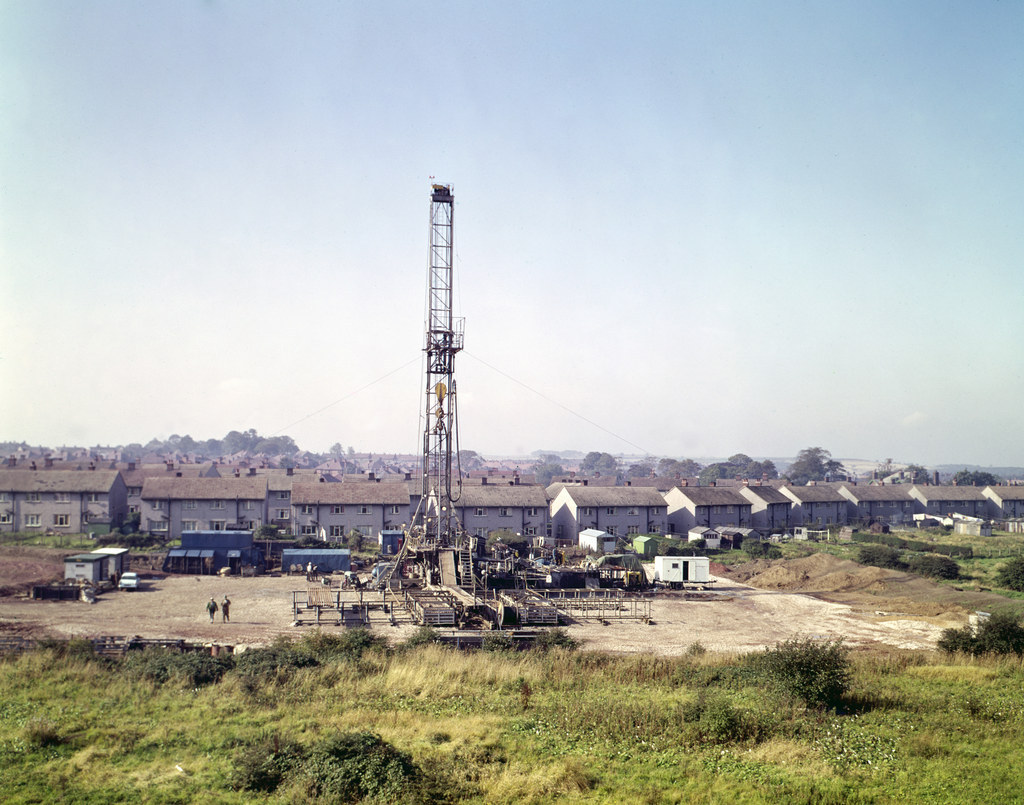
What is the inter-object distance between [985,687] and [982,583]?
24805 millimetres

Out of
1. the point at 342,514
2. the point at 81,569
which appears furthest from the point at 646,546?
the point at 81,569

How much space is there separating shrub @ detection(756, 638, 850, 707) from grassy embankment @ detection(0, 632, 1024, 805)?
0.36 m

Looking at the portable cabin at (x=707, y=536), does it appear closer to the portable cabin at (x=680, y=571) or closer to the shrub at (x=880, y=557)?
the shrub at (x=880, y=557)

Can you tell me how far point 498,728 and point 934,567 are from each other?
119ft

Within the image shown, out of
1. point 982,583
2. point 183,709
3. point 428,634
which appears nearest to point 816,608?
point 982,583

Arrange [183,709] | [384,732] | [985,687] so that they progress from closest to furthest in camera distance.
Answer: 1. [384,732]
2. [183,709]
3. [985,687]

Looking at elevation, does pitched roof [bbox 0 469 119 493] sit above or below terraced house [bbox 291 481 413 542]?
above

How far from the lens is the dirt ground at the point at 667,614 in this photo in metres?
25.6

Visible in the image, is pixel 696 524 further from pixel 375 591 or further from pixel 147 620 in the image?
pixel 147 620

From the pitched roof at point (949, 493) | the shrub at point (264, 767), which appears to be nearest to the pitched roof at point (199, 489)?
the shrub at point (264, 767)

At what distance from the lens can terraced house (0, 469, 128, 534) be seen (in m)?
50.3

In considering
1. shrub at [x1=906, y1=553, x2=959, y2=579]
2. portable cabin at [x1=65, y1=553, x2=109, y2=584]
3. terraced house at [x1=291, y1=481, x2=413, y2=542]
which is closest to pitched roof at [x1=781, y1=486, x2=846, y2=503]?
shrub at [x1=906, y1=553, x2=959, y2=579]

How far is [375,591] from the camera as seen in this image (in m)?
33.5

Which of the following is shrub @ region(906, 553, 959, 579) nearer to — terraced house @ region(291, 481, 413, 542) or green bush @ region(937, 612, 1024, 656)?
green bush @ region(937, 612, 1024, 656)
